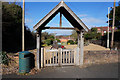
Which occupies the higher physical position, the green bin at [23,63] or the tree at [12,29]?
the tree at [12,29]

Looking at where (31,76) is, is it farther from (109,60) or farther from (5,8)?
(5,8)

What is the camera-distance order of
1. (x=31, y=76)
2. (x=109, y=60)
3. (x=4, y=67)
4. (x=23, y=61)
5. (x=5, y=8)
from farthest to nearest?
1. (x=5, y=8)
2. (x=109, y=60)
3. (x=4, y=67)
4. (x=23, y=61)
5. (x=31, y=76)

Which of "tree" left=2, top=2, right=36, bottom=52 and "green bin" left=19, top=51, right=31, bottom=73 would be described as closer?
"green bin" left=19, top=51, right=31, bottom=73

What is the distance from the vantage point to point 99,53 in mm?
6984

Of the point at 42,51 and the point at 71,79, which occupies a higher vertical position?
the point at 42,51

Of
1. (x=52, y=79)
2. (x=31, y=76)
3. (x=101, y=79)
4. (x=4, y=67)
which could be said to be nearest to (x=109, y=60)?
(x=101, y=79)

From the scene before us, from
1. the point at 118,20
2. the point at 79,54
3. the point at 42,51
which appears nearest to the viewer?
the point at 42,51

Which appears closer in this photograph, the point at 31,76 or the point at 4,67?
the point at 31,76

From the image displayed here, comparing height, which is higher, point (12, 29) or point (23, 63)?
point (12, 29)

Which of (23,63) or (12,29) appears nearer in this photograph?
(23,63)

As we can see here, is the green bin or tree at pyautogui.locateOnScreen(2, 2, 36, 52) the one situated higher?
tree at pyautogui.locateOnScreen(2, 2, 36, 52)

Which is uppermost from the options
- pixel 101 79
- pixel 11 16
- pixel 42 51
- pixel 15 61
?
pixel 11 16

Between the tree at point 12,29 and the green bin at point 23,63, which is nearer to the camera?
the green bin at point 23,63

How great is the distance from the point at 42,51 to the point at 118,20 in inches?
657
